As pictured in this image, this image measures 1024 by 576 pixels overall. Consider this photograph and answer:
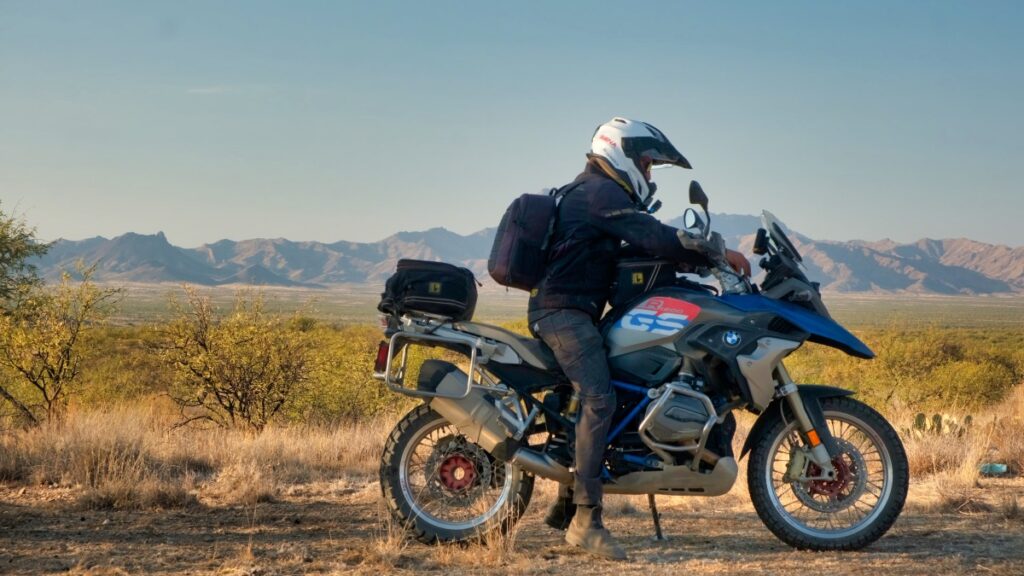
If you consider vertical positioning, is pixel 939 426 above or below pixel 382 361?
below

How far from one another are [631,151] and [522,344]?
4.47 ft

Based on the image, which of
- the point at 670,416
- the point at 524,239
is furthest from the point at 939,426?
the point at 524,239

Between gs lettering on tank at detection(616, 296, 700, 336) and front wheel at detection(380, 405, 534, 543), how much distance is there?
3.86 ft

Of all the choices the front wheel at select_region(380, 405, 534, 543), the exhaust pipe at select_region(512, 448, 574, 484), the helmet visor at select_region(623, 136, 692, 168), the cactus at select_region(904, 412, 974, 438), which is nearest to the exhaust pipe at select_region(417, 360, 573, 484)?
the exhaust pipe at select_region(512, 448, 574, 484)

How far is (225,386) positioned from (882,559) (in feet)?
59.1

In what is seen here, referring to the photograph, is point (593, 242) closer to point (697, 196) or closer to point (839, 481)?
point (697, 196)

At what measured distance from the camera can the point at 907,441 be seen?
9664 millimetres

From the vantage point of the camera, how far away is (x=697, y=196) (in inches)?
215

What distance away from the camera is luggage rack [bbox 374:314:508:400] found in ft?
18.9

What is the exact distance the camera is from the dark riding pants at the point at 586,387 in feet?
17.9

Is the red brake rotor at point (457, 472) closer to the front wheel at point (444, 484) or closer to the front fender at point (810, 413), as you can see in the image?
the front wheel at point (444, 484)

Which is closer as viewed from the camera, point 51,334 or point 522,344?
point 522,344

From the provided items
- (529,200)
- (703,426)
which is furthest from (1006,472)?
(529,200)

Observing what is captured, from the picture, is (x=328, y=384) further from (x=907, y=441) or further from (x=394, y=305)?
(x=394, y=305)
